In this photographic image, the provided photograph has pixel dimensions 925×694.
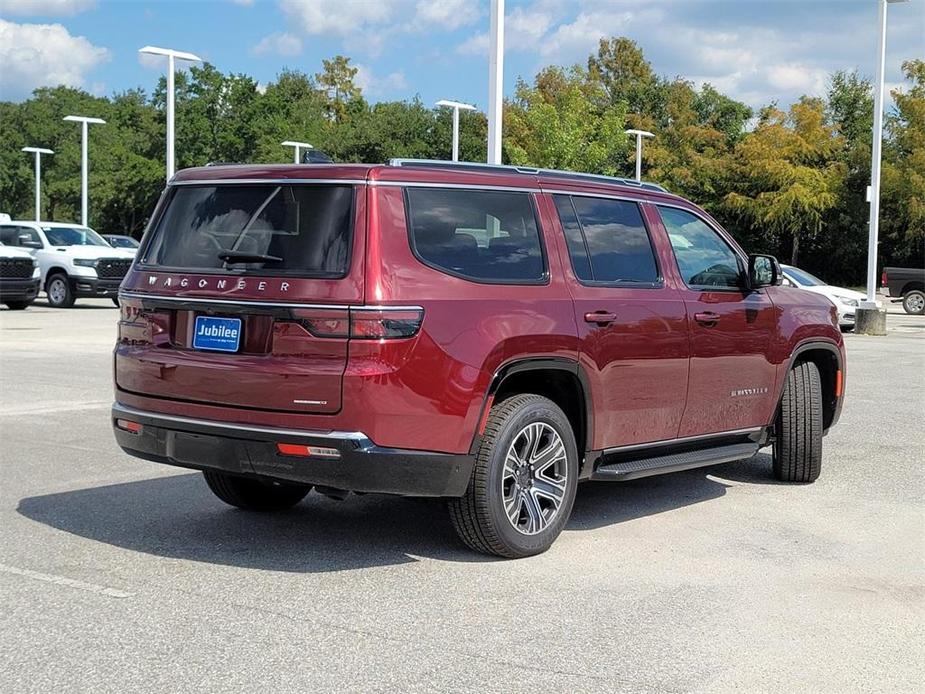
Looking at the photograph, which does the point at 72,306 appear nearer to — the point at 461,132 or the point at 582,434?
the point at 582,434

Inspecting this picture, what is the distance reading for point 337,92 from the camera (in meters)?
90.4

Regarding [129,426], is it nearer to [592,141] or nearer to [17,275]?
[17,275]

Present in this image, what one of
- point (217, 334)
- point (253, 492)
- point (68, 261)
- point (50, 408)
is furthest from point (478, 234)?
point (68, 261)

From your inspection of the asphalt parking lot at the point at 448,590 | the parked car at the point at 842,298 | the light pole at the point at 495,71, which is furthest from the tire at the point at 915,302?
the asphalt parking lot at the point at 448,590

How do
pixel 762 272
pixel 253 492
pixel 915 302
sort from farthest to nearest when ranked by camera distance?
1. pixel 915 302
2. pixel 762 272
3. pixel 253 492

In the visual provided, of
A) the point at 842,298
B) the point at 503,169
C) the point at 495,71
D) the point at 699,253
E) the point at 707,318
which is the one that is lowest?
the point at 707,318

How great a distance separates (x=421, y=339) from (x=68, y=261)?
24383mm

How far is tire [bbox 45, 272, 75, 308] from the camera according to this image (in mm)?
27983

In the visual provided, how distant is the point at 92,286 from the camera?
1094 inches

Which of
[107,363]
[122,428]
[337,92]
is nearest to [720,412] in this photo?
[122,428]

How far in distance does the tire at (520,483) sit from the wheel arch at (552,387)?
4.5 inches

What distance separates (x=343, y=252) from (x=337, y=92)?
3448 inches

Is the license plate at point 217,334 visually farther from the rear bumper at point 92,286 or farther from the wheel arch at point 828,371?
the rear bumper at point 92,286

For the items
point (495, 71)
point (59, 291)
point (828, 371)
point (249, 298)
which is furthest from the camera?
point (59, 291)
